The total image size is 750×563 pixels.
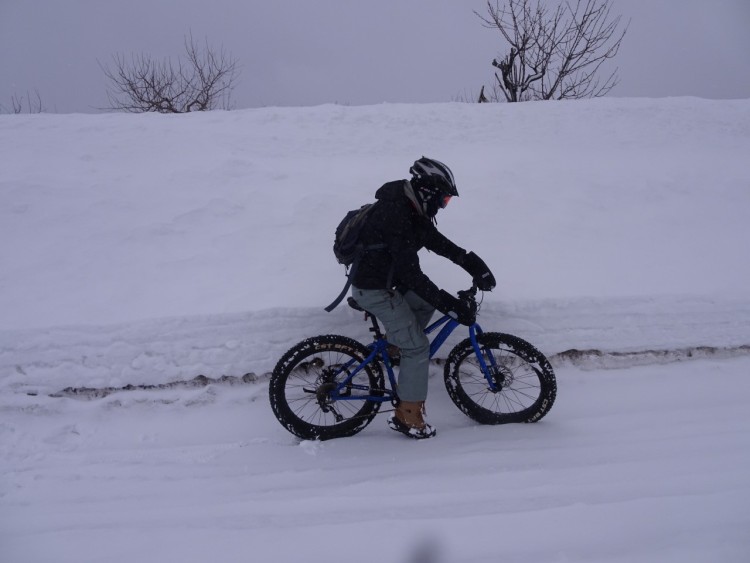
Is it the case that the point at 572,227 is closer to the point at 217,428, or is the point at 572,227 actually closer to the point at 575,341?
the point at 575,341

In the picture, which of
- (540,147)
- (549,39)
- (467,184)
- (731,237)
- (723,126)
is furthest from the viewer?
(549,39)

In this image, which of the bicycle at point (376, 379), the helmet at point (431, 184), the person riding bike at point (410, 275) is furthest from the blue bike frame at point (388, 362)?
the helmet at point (431, 184)

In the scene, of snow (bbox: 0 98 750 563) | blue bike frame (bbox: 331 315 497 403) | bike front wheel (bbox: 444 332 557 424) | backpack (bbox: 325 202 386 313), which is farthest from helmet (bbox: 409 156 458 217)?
snow (bbox: 0 98 750 563)

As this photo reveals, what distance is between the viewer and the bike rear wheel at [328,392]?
3.52 metres

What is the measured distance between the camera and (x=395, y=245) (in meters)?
3.09

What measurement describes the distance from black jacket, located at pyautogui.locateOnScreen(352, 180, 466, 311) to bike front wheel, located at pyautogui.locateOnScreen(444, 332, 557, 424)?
24.9 inches

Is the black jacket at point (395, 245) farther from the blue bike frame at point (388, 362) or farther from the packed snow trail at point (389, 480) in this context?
the packed snow trail at point (389, 480)

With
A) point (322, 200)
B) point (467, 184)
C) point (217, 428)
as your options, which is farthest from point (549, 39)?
point (217, 428)

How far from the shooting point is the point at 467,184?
5543mm

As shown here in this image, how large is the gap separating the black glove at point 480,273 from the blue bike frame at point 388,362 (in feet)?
1.03

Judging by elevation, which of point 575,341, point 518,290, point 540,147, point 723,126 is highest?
point 723,126

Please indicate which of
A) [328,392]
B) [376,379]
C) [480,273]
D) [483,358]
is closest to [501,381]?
[483,358]

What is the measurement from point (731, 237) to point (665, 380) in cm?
207

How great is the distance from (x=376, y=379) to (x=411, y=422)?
43cm
